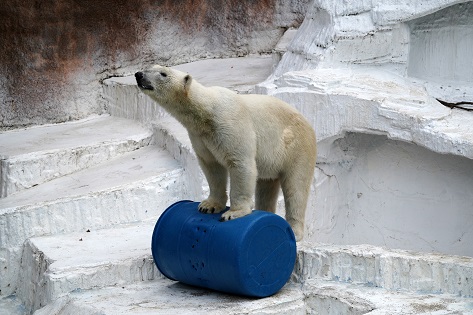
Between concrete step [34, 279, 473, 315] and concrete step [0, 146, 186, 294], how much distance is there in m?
1.11

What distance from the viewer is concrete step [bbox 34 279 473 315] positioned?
4605 millimetres

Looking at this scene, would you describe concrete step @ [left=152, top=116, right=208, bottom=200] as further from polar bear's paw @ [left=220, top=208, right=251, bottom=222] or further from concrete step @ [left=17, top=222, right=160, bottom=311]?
polar bear's paw @ [left=220, top=208, right=251, bottom=222]

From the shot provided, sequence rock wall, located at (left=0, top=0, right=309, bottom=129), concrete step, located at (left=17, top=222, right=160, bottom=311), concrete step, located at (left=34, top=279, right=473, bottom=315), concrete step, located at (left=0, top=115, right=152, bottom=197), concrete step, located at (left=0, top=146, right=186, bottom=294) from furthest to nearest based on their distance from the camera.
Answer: rock wall, located at (left=0, top=0, right=309, bottom=129) < concrete step, located at (left=0, top=115, right=152, bottom=197) < concrete step, located at (left=0, top=146, right=186, bottom=294) < concrete step, located at (left=17, top=222, right=160, bottom=311) < concrete step, located at (left=34, top=279, right=473, bottom=315)

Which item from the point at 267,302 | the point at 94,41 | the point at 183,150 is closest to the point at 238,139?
the point at 267,302

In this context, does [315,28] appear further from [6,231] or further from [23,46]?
[6,231]

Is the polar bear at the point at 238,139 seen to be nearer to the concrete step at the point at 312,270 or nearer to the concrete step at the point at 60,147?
the concrete step at the point at 312,270

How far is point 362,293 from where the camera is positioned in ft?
15.9

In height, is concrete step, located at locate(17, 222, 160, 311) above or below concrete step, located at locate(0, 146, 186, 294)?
below

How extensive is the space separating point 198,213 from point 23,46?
3.13 m

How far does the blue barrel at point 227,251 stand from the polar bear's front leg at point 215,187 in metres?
0.07

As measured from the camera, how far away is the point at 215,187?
5113mm

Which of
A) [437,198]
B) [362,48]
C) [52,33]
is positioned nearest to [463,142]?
[437,198]

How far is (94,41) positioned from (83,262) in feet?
10.1

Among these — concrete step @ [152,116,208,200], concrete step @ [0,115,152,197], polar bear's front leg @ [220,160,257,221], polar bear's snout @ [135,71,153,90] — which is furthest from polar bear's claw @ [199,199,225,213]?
concrete step @ [0,115,152,197]
